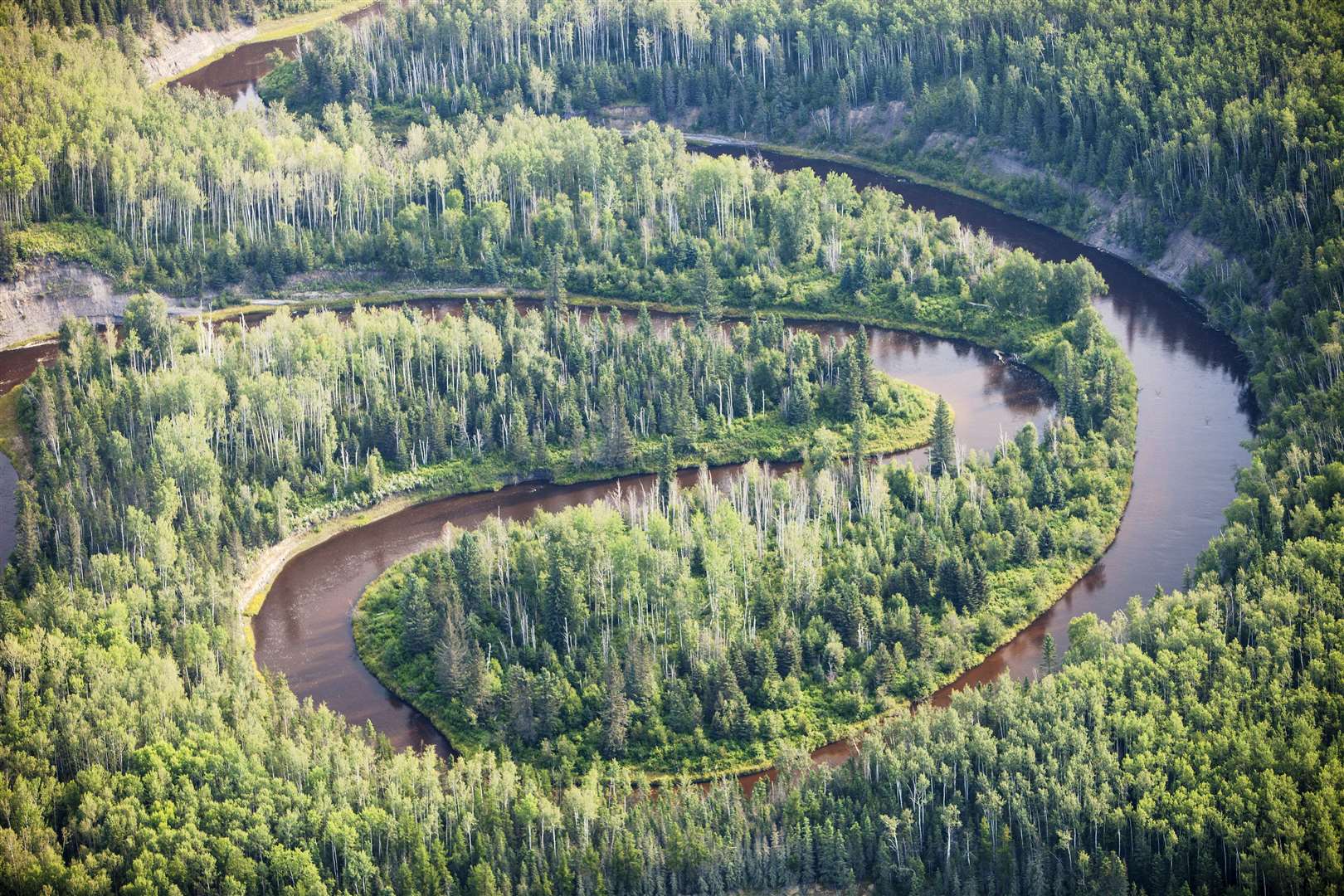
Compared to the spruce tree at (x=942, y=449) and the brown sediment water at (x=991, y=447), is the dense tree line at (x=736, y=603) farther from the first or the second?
the brown sediment water at (x=991, y=447)

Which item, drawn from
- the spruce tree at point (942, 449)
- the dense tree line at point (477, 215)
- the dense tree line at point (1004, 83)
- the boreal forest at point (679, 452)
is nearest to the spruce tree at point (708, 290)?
the dense tree line at point (477, 215)

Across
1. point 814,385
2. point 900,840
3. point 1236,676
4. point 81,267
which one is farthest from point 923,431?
point 81,267

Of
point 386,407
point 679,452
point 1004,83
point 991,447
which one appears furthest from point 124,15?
point 991,447

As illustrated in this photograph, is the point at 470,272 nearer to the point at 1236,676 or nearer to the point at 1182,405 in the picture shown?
the point at 1182,405

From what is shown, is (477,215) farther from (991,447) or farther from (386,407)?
(991,447)

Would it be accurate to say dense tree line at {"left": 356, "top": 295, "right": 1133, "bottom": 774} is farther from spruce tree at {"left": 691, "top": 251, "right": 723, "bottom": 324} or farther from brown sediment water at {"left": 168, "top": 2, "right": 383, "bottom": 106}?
brown sediment water at {"left": 168, "top": 2, "right": 383, "bottom": 106}

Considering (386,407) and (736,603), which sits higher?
(386,407)

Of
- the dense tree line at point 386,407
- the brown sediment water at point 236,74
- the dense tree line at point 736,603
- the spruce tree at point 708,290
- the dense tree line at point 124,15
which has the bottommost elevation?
the dense tree line at point 736,603
